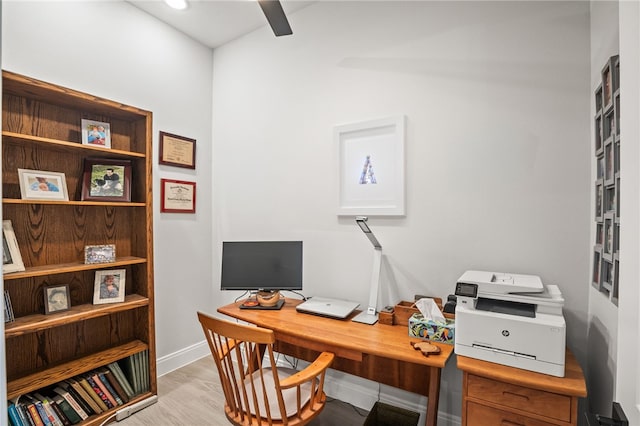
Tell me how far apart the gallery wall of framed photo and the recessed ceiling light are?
269cm

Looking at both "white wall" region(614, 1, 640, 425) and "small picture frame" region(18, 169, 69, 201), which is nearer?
"white wall" region(614, 1, 640, 425)

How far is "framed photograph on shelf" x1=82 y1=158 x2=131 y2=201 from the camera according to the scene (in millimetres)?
2137

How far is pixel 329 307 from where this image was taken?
2074 millimetres

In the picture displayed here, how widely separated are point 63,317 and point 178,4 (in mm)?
2358

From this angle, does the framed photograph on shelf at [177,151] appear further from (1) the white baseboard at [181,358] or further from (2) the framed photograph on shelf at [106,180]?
(1) the white baseboard at [181,358]

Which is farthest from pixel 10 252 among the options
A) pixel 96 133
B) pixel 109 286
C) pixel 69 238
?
pixel 96 133

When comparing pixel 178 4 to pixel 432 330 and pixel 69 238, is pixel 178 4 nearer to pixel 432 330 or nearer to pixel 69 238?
pixel 69 238

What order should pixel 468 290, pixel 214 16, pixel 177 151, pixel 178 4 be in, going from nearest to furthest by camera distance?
pixel 468 290 < pixel 178 4 < pixel 214 16 < pixel 177 151

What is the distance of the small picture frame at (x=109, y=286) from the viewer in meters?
2.14

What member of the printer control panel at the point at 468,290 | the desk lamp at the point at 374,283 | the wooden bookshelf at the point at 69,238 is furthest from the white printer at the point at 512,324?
the wooden bookshelf at the point at 69,238

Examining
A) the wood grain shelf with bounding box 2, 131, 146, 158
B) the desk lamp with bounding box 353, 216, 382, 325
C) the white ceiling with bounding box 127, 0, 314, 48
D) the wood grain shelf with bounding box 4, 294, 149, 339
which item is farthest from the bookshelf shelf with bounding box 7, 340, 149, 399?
the white ceiling with bounding box 127, 0, 314, 48

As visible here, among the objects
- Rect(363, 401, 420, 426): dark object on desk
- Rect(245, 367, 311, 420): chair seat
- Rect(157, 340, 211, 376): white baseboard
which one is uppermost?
Rect(245, 367, 311, 420): chair seat

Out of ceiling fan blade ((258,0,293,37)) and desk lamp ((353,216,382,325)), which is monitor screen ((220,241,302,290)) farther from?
ceiling fan blade ((258,0,293,37))

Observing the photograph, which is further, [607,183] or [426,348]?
[426,348]
